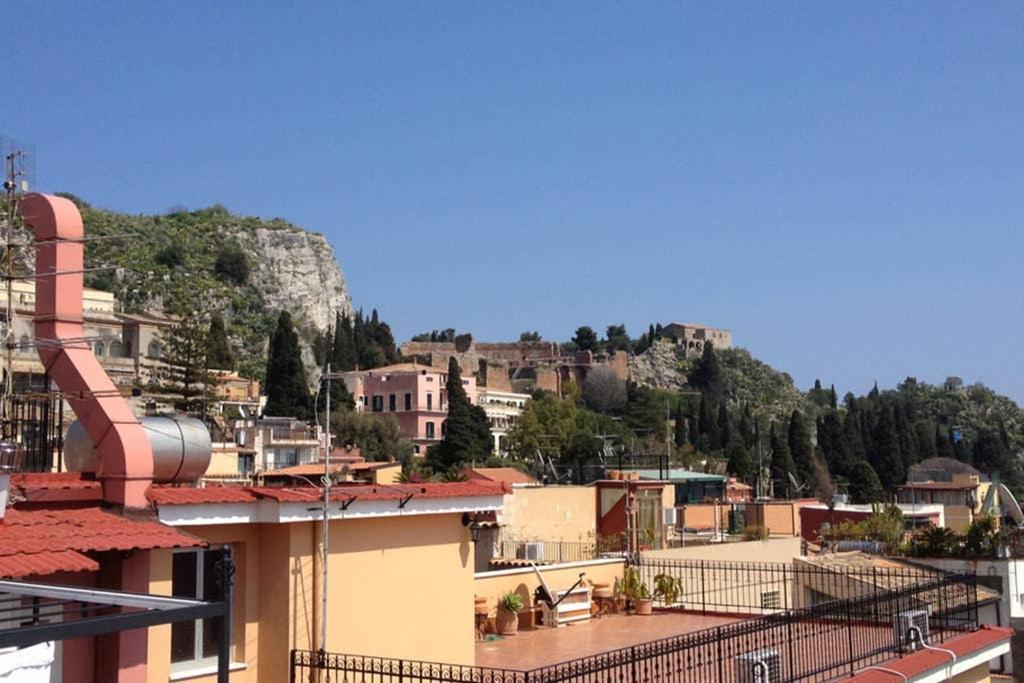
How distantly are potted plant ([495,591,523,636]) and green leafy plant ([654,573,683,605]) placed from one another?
4.16m

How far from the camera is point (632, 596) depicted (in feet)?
69.1

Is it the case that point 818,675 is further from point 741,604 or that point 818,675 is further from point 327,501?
point 741,604

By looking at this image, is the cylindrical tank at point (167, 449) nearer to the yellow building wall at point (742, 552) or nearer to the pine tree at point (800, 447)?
the yellow building wall at point (742, 552)

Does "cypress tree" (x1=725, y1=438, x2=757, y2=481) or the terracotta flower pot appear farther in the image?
"cypress tree" (x1=725, y1=438, x2=757, y2=481)

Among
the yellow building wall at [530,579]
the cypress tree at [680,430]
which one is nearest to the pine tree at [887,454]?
the cypress tree at [680,430]

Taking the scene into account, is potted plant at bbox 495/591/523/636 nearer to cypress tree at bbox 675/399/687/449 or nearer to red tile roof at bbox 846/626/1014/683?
red tile roof at bbox 846/626/1014/683

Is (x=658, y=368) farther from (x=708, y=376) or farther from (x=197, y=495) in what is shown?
(x=197, y=495)

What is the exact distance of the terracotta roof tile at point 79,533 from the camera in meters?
8.73

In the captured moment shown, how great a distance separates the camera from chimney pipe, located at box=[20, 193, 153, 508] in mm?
10125

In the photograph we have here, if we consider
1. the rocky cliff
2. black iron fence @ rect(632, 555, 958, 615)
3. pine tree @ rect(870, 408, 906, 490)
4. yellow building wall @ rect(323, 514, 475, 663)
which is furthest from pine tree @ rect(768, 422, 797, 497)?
yellow building wall @ rect(323, 514, 475, 663)

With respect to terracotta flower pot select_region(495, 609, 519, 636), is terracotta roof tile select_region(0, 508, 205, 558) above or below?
above

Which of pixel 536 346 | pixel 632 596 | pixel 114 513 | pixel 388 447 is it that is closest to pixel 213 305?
pixel 536 346

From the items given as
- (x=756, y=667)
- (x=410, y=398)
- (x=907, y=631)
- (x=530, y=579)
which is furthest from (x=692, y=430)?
(x=756, y=667)

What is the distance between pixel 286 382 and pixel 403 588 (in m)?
74.5
